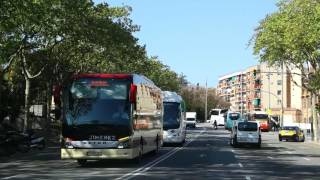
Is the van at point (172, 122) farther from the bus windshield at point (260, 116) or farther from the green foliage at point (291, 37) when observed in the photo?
the bus windshield at point (260, 116)

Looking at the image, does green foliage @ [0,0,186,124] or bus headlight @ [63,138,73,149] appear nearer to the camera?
bus headlight @ [63,138,73,149]

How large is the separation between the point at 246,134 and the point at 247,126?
2.16ft

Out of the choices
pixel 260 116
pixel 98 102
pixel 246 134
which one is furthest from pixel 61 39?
pixel 260 116

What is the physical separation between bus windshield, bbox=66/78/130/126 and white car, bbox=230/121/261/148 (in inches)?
779

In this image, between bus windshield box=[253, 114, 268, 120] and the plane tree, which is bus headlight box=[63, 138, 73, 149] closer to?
the plane tree

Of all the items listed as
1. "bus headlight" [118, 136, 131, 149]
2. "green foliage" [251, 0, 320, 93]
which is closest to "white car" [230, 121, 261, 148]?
"green foliage" [251, 0, 320, 93]

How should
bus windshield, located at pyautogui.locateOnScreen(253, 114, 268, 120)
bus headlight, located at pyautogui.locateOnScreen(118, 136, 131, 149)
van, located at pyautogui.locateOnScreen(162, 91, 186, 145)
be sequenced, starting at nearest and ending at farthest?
bus headlight, located at pyautogui.locateOnScreen(118, 136, 131, 149)
van, located at pyautogui.locateOnScreen(162, 91, 186, 145)
bus windshield, located at pyautogui.locateOnScreen(253, 114, 268, 120)

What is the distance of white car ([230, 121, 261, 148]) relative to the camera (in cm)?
4112

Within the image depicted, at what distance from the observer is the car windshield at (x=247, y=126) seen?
41438mm

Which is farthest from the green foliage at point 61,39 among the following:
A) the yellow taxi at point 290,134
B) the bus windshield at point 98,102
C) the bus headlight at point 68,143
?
the yellow taxi at point 290,134

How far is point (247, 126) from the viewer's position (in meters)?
41.6

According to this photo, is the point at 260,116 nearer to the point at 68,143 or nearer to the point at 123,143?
the point at 123,143

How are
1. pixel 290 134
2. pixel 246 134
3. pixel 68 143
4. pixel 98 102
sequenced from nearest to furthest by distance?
1. pixel 68 143
2. pixel 98 102
3. pixel 246 134
4. pixel 290 134

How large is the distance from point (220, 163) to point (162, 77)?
7252 centimetres
